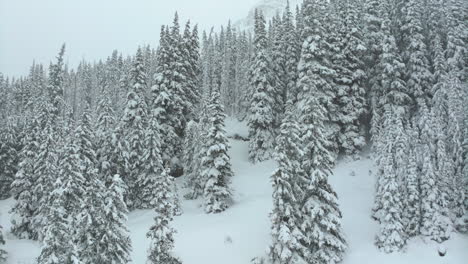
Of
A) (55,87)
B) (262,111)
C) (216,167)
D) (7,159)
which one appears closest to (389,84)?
(262,111)

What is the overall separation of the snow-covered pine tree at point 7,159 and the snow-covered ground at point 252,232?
17175 mm

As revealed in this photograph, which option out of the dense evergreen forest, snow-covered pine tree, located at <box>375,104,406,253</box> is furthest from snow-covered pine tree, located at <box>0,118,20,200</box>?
snow-covered pine tree, located at <box>375,104,406,253</box>

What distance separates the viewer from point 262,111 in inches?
1950

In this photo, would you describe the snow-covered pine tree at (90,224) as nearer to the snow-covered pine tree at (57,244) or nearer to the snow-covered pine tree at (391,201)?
the snow-covered pine tree at (57,244)

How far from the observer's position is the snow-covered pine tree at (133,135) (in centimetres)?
4312

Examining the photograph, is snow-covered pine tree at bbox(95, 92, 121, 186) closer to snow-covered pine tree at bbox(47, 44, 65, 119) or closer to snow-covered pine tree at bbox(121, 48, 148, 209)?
snow-covered pine tree at bbox(121, 48, 148, 209)

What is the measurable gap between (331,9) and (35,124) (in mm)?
38665

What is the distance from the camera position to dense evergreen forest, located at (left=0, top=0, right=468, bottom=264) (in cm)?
2667

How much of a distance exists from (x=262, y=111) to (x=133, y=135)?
15.3m

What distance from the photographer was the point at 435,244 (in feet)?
94.7

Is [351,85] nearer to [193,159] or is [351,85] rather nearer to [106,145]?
[193,159]

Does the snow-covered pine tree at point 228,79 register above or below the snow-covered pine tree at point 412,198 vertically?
above

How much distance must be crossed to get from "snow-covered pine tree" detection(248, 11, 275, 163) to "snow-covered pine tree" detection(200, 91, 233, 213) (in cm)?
964

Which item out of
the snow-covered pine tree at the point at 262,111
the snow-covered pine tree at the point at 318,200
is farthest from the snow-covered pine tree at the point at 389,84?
the snow-covered pine tree at the point at 318,200
